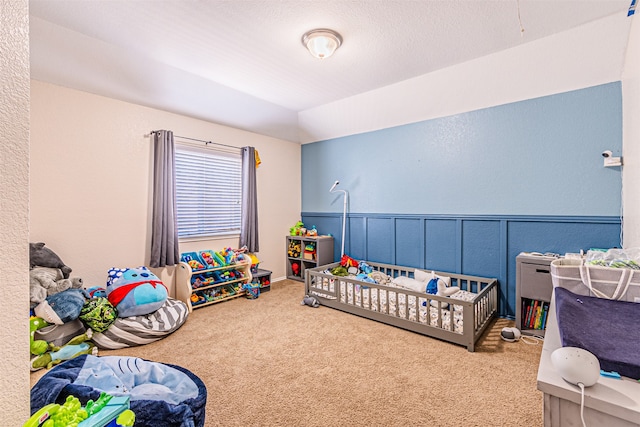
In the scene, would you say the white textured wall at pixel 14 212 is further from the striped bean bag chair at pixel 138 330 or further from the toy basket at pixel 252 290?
the toy basket at pixel 252 290

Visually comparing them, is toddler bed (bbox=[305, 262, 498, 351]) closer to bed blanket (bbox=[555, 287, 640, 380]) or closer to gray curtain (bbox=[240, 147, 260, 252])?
gray curtain (bbox=[240, 147, 260, 252])

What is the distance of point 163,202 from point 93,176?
25.8 inches

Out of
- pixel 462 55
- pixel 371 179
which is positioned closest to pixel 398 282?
pixel 371 179

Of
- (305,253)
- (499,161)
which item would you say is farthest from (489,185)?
(305,253)

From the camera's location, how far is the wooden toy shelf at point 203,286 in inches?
129

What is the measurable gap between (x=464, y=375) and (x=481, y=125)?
2.53 metres

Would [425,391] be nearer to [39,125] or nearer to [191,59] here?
[191,59]

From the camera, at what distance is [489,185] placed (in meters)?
3.20

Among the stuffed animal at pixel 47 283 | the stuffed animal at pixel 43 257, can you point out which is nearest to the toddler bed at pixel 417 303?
the stuffed animal at pixel 47 283

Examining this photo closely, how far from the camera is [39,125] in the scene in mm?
2525

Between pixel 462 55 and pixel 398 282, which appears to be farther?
pixel 398 282

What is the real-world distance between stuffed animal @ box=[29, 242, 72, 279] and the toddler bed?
7.87ft

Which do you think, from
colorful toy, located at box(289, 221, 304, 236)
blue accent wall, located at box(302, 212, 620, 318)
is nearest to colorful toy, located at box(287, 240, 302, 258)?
colorful toy, located at box(289, 221, 304, 236)

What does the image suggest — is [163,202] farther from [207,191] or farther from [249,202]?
[249,202]
